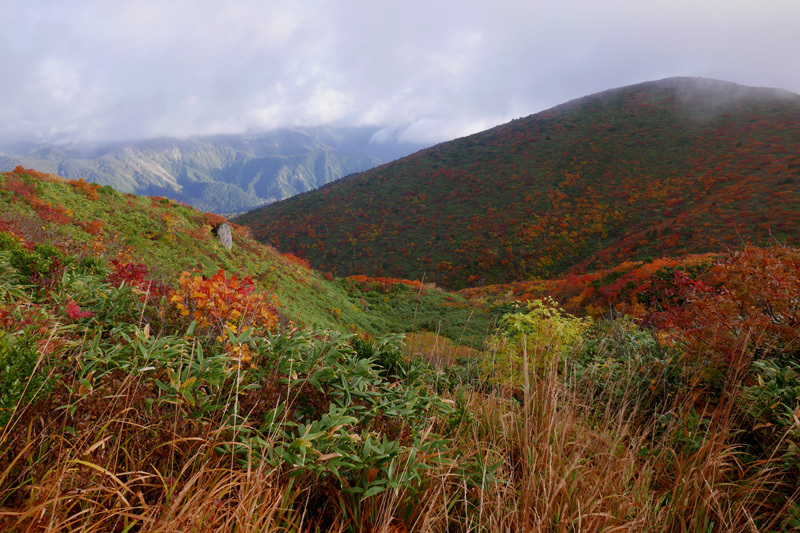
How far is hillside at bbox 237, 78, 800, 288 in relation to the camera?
24.7m

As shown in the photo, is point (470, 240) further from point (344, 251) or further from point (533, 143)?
point (533, 143)

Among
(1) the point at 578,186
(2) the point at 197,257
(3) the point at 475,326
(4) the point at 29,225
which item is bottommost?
(3) the point at 475,326

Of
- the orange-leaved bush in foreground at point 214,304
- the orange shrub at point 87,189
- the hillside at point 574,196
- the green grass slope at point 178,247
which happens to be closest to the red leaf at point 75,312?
the orange-leaved bush in foreground at point 214,304

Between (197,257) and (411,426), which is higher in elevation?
(197,257)

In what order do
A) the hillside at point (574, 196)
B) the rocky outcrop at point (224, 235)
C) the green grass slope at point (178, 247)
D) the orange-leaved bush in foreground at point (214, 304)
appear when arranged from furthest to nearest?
the hillside at point (574, 196)
the rocky outcrop at point (224, 235)
the green grass slope at point (178, 247)
the orange-leaved bush in foreground at point (214, 304)

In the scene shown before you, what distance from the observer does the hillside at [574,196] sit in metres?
24.7

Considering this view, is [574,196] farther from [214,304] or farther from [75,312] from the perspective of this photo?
[75,312]

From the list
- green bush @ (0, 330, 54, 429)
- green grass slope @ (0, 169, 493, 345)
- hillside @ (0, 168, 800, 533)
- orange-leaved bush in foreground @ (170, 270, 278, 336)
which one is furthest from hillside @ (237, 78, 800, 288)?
green bush @ (0, 330, 54, 429)

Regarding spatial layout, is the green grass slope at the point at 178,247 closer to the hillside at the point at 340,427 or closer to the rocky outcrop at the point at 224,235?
the rocky outcrop at the point at 224,235

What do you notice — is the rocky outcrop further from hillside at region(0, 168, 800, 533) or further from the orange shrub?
hillside at region(0, 168, 800, 533)

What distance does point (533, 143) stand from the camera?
45.7 m

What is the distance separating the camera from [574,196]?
35.0 metres

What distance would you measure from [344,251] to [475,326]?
23260mm

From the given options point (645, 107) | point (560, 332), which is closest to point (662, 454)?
point (560, 332)
